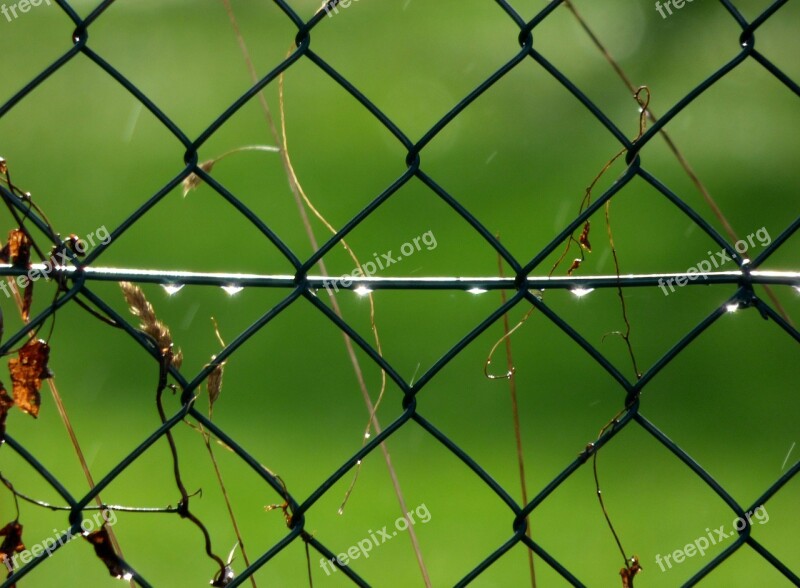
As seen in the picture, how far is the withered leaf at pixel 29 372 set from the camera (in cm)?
103

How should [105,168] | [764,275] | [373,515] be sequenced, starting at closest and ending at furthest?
[764,275] < [373,515] < [105,168]

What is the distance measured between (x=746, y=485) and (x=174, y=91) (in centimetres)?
509

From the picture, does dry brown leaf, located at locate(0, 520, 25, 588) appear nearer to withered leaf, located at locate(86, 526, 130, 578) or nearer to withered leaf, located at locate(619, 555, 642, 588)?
withered leaf, located at locate(86, 526, 130, 578)

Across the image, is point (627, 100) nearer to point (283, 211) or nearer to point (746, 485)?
point (283, 211)

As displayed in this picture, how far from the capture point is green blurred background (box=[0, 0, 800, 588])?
107 inches

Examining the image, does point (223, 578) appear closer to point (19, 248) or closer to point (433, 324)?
point (19, 248)

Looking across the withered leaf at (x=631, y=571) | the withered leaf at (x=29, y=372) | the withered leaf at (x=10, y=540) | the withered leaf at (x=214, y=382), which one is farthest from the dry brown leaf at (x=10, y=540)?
the withered leaf at (x=631, y=571)

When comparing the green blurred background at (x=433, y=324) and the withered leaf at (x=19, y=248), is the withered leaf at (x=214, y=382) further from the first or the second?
the green blurred background at (x=433, y=324)

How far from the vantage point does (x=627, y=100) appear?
6.14 m

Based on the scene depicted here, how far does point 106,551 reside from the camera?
104 centimetres

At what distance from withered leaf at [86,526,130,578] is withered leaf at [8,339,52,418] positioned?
142 millimetres

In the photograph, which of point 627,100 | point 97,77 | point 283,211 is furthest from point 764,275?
point 97,77

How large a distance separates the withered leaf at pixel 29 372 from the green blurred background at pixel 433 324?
5.11 feet

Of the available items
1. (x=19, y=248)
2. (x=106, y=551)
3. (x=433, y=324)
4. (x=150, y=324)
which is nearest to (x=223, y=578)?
(x=106, y=551)
